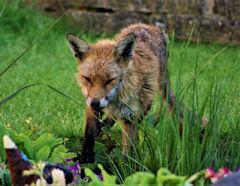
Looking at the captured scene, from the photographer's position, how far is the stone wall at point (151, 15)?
7.89 meters

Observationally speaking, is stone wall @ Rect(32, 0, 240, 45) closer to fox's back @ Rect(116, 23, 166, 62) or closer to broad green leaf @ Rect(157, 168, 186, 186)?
fox's back @ Rect(116, 23, 166, 62)

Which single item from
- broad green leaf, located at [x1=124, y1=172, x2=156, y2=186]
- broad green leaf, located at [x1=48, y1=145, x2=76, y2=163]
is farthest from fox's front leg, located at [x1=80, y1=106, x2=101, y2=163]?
broad green leaf, located at [x1=124, y1=172, x2=156, y2=186]

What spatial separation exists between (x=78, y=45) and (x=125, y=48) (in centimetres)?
45

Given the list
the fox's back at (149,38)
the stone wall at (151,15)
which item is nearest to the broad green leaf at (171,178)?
the fox's back at (149,38)

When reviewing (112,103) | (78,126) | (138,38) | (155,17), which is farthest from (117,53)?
(155,17)

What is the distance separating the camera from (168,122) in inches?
100

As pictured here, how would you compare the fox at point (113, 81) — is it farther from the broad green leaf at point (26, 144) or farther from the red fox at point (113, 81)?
the broad green leaf at point (26, 144)

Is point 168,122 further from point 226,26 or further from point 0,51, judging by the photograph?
point 226,26

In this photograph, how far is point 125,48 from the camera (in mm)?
3318

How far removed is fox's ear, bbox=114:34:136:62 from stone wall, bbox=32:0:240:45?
15.4ft

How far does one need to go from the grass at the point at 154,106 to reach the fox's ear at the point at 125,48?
51 centimetres

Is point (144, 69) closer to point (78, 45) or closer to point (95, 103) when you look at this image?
point (78, 45)

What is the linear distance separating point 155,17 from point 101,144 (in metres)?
5.13

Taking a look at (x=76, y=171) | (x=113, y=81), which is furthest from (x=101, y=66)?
(x=76, y=171)
